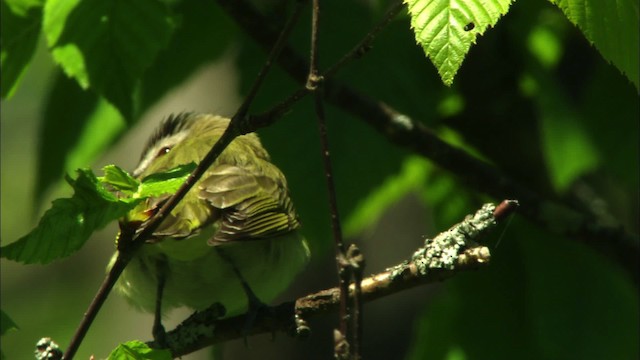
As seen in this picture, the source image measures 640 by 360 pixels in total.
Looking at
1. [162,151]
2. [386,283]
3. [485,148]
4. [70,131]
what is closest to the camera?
[386,283]

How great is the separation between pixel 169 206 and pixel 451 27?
599 mm

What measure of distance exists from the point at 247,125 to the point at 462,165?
5.33ft

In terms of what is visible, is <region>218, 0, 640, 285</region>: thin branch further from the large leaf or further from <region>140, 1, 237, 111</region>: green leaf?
the large leaf

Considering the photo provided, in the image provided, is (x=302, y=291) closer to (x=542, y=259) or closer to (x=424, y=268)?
(x=542, y=259)

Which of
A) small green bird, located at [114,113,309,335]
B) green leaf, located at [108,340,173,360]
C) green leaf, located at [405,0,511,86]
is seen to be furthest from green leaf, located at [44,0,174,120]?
green leaf, located at [405,0,511,86]

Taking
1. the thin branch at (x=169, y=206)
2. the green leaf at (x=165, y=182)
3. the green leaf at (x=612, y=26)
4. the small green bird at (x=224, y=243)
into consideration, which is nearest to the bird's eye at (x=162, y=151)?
the small green bird at (x=224, y=243)

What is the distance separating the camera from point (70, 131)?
10.4ft

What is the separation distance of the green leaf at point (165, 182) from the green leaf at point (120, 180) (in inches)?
0.8

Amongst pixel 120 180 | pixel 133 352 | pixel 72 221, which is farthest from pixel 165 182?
pixel 133 352

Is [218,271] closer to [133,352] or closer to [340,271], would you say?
[133,352]

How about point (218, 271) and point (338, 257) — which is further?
point (218, 271)

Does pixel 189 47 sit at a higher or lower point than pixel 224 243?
higher

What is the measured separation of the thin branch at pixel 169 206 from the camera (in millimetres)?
1860

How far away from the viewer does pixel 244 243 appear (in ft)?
11.3
